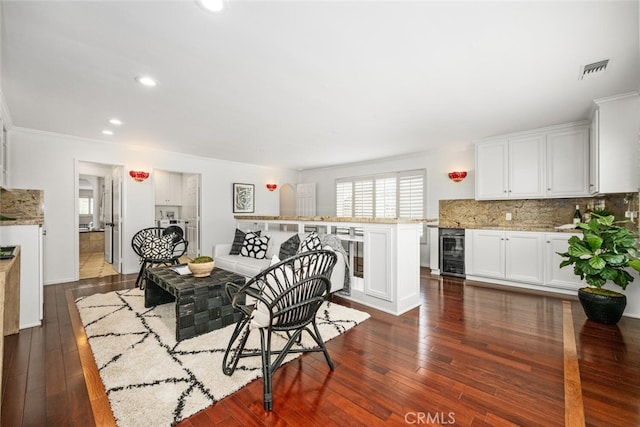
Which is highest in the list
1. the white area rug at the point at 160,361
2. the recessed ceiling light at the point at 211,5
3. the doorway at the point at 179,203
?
the recessed ceiling light at the point at 211,5

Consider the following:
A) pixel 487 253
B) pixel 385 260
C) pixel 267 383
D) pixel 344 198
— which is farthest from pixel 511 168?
pixel 267 383

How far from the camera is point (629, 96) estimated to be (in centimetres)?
302

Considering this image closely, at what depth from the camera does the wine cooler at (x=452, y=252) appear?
4.85 meters

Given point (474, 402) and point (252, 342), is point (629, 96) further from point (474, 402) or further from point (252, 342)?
point (252, 342)

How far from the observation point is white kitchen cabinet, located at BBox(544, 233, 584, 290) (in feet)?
12.5

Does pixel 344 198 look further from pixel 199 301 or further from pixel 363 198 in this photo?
pixel 199 301

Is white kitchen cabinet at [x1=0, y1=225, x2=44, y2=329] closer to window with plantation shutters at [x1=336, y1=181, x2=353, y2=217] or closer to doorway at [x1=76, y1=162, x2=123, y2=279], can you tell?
doorway at [x1=76, y1=162, x2=123, y2=279]

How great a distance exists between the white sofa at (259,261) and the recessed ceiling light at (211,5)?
262cm

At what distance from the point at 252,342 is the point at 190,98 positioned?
2.59 m

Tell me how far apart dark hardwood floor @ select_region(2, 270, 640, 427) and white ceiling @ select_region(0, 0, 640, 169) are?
94.4 inches

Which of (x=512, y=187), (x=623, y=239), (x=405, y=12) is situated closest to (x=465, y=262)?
(x=512, y=187)

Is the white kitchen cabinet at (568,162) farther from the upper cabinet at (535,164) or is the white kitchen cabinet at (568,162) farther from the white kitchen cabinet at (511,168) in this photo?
the white kitchen cabinet at (511,168)

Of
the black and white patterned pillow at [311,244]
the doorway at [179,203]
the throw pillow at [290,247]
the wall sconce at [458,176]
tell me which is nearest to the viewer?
the black and white patterned pillow at [311,244]

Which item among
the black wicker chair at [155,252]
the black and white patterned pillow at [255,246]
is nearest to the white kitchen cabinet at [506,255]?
the black and white patterned pillow at [255,246]
